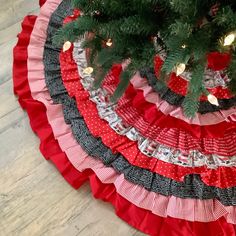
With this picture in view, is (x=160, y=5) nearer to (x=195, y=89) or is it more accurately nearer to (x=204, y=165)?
(x=195, y=89)

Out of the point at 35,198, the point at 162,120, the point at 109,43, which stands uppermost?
the point at 109,43

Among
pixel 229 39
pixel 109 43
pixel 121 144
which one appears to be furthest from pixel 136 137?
pixel 229 39

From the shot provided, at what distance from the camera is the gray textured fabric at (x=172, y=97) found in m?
0.98

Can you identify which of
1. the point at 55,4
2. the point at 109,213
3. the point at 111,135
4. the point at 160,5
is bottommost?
the point at 109,213

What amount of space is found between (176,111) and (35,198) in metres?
0.42

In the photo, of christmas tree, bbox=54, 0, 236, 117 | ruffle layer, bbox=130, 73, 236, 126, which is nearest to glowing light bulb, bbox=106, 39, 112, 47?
christmas tree, bbox=54, 0, 236, 117

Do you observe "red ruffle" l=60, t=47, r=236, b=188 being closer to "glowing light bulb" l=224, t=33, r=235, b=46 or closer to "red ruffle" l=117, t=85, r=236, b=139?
"red ruffle" l=117, t=85, r=236, b=139

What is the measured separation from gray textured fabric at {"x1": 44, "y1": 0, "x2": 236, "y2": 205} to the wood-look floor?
0.33ft

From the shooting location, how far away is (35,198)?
1.05m

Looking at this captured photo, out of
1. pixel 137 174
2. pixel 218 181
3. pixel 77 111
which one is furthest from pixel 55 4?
pixel 218 181

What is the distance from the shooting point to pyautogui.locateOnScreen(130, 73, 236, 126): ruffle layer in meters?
0.97

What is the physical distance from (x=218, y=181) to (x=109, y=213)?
0.92ft

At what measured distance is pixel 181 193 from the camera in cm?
99

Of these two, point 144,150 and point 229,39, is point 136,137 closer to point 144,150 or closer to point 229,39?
point 144,150
